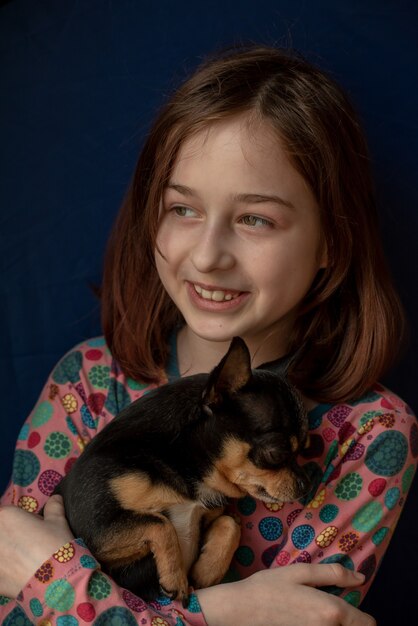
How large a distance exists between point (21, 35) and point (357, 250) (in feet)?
3.09

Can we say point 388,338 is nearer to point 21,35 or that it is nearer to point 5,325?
point 5,325

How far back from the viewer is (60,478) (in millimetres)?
1740

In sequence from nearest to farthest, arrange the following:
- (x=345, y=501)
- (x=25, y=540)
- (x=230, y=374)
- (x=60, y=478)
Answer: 1. (x=230, y=374)
2. (x=25, y=540)
3. (x=345, y=501)
4. (x=60, y=478)

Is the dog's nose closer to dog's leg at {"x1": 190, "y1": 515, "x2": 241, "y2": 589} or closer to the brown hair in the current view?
dog's leg at {"x1": 190, "y1": 515, "x2": 241, "y2": 589}

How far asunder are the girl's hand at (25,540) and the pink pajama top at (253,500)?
0.07 feet

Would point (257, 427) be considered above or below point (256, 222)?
below

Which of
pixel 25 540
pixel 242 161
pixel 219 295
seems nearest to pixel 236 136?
pixel 242 161

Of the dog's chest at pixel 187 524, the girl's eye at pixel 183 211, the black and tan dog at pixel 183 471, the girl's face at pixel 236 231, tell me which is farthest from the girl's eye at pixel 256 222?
the dog's chest at pixel 187 524

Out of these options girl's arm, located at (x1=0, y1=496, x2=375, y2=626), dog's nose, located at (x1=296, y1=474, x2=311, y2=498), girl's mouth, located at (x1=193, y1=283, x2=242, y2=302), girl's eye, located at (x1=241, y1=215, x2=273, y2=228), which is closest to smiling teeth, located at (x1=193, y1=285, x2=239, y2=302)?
girl's mouth, located at (x1=193, y1=283, x2=242, y2=302)

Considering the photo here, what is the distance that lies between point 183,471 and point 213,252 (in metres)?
0.39

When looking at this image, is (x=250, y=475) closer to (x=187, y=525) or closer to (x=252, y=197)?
(x=187, y=525)

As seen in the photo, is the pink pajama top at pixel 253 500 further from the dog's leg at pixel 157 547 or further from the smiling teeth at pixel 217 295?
the smiling teeth at pixel 217 295

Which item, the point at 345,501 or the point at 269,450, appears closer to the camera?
the point at 269,450

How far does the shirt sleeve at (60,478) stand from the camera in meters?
1.40
